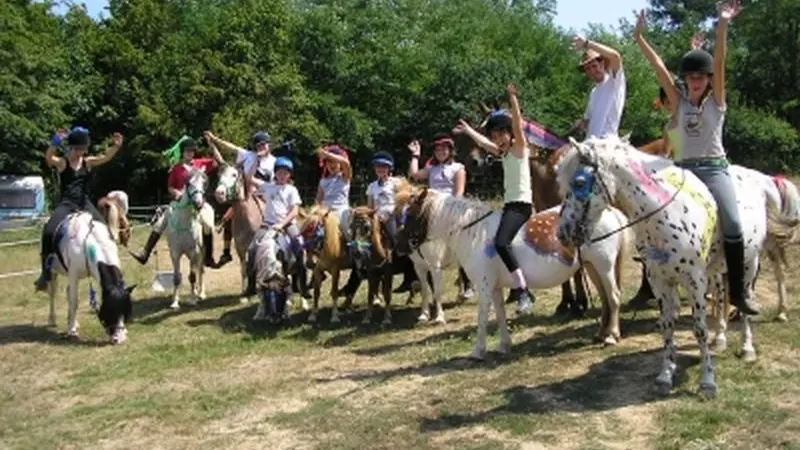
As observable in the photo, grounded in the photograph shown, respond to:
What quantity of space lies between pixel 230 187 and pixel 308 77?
2791 centimetres

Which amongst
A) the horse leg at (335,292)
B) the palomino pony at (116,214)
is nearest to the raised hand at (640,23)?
the horse leg at (335,292)

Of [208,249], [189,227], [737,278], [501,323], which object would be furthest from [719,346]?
[208,249]

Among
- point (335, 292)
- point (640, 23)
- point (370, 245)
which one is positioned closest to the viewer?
point (640, 23)

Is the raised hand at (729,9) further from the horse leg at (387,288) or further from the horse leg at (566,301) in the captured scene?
the horse leg at (387,288)

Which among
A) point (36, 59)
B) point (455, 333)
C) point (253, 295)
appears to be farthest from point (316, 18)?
point (455, 333)

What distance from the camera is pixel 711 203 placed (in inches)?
248

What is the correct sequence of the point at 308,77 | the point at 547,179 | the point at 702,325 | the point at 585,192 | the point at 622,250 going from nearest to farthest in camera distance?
the point at 585,192 → the point at 702,325 → the point at 622,250 → the point at 547,179 → the point at 308,77

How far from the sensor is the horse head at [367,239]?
10.0m

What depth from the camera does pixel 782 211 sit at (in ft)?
26.4

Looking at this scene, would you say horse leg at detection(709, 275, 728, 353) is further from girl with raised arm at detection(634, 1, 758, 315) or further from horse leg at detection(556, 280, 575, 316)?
horse leg at detection(556, 280, 575, 316)

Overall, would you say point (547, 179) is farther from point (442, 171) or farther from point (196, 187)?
point (196, 187)

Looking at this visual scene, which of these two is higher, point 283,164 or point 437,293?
point 283,164

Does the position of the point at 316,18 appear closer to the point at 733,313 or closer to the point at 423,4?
the point at 423,4

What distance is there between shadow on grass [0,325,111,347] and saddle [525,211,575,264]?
18.2 ft
